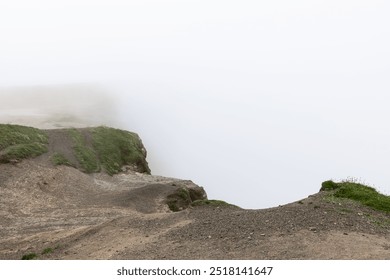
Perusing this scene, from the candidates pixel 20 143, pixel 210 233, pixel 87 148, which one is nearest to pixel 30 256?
pixel 210 233

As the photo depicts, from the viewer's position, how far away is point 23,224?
3797cm

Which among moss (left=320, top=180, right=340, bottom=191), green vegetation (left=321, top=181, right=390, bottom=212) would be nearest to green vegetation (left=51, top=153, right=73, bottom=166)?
moss (left=320, top=180, right=340, bottom=191)

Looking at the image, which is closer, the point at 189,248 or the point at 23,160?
the point at 189,248

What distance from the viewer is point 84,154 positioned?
2753 inches

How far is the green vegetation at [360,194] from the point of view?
26.7 m

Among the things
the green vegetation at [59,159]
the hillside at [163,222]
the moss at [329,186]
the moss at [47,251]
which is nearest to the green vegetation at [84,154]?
the green vegetation at [59,159]

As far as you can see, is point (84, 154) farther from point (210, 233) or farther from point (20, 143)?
point (210, 233)

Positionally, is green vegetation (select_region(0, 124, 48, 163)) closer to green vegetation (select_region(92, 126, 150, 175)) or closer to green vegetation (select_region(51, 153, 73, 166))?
green vegetation (select_region(51, 153, 73, 166))

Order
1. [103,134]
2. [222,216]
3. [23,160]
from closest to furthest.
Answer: [222,216]
[23,160]
[103,134]

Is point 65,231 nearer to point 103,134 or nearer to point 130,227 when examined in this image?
point 130,227

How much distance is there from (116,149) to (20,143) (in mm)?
20488

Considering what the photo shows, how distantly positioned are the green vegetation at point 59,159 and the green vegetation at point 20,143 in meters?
2.16

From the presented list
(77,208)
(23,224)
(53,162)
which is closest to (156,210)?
(77,208)

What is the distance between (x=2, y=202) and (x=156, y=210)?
17.3 metres
